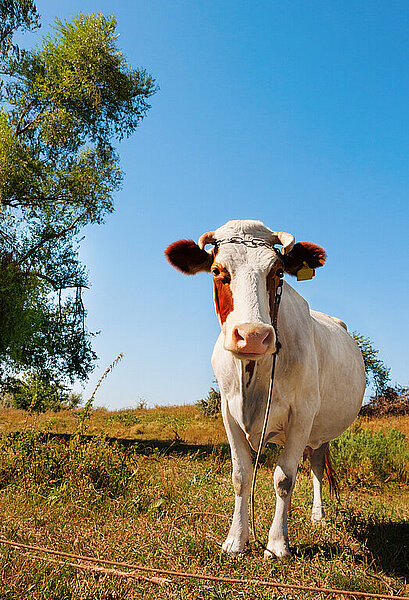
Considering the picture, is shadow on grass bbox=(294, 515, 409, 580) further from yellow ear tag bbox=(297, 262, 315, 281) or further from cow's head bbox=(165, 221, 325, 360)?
yellow ear tag bbox=(297, 262, 315, 281)

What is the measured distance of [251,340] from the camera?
2848 mm

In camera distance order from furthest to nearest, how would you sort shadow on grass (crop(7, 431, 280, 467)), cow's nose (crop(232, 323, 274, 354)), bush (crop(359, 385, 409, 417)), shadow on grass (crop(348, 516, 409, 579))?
1. bush (crop(359, 385, 409, 417))
2. shadow on grass (crop(7, 431, 280, 467))
3. shadow on grass (crop(348, 516, 409, 579))
4. cow's nose (crop(232, 323, 274, 354))

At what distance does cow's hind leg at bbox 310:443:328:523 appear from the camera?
4.89 m

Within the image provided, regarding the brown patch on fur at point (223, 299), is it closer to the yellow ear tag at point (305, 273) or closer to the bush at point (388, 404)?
the yellow ear tag at point (305, 273)

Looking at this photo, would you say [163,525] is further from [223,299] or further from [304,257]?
[304,257]

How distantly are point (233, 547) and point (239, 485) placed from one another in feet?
1.49

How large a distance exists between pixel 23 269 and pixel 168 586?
40.2 feet

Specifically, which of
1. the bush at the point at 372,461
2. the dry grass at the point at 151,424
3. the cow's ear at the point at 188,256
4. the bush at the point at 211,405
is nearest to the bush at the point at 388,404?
the dry grass at the point at 151,424

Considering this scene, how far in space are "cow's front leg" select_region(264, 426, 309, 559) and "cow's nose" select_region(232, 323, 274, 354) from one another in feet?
3.68

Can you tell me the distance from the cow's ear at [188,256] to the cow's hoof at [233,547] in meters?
2.18

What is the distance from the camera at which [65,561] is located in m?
3.10

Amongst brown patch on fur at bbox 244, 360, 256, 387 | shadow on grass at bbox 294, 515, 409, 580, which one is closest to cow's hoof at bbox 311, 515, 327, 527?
shadow on grass at bbox 294, 515, 409, 580

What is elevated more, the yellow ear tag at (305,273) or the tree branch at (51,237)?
the tree branch at (51,237)

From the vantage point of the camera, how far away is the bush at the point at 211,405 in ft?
49.8
